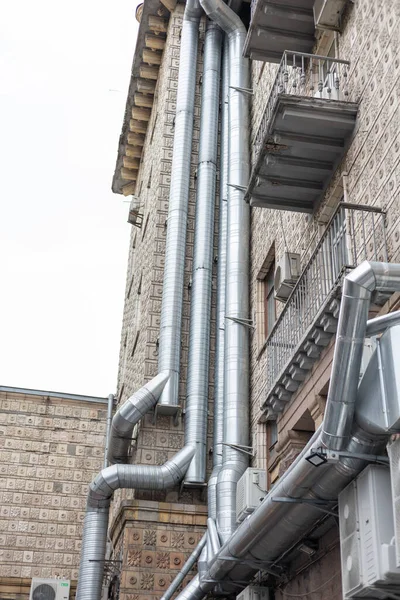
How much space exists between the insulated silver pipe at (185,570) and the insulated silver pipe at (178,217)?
2.83 m

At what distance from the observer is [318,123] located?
10539 millimetres

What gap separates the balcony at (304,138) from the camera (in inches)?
408

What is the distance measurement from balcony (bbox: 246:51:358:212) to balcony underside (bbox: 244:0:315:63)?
714mm

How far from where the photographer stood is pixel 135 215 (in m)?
24.6

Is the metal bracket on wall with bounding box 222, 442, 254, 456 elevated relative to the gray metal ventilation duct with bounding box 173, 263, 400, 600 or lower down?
elevated

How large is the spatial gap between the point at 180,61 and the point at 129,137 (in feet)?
21.4

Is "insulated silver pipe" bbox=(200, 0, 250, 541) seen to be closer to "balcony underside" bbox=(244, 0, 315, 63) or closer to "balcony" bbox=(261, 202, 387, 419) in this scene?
"balcony" bbox=(261, 202, 387, 419)

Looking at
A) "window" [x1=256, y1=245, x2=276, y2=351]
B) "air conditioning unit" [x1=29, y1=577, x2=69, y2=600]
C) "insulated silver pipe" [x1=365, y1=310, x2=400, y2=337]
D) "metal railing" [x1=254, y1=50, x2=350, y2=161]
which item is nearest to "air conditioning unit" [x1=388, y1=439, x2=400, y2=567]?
"insulated silver pipe" [x1=365, y1=310, x2=400, y2=337]

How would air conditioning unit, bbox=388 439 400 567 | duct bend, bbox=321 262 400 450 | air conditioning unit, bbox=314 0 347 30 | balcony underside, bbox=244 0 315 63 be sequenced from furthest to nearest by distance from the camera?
balcony underside, bbox=244 0 315 63 → air conditioning unit, bbox=314 0 347 30 → duct bend, bbox=321 262 400 450 → air conditioning unit, bbox=388 439 400 567

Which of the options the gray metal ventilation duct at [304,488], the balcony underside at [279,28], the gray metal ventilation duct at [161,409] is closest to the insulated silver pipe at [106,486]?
the gray metal ventilation duct at [161,409]

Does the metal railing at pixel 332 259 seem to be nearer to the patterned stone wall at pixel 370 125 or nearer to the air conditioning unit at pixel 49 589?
the patterned stone wall at pixel 370 125

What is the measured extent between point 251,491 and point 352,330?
5.69 m

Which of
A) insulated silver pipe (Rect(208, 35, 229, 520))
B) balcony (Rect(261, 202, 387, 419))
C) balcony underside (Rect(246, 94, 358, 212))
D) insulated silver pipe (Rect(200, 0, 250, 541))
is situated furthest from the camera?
insulated silver pipe (Rect(208, 35, 229, 520))

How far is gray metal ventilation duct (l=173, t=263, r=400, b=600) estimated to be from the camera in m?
6.85
